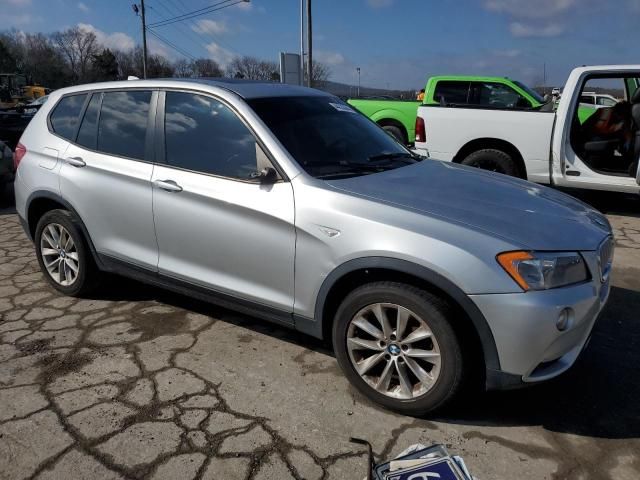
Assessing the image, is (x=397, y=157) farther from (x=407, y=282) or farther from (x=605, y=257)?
(x=605, y=257)

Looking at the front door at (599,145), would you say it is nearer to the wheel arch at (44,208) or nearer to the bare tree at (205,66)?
the wheel arch at (44,208)

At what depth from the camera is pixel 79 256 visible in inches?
159

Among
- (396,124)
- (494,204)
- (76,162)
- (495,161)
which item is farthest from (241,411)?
(396,124)

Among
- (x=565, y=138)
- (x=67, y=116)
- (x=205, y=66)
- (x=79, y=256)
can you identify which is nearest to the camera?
(x=79, y=256)

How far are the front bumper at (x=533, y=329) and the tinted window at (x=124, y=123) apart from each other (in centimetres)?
252

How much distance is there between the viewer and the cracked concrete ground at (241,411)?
2.38 m

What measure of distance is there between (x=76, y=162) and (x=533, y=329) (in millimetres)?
3325

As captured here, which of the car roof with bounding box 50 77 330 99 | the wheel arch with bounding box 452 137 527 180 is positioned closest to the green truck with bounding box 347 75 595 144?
the wheel arch with bounding box 452 137 527 180

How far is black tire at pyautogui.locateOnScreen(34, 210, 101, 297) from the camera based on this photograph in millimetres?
3973

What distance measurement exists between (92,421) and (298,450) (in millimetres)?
1087

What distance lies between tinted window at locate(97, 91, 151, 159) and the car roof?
0.09 metres

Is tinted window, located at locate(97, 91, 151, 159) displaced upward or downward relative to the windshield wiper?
upward

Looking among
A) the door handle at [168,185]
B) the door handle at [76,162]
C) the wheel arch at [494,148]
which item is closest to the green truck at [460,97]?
the wheel arch at [494,148]

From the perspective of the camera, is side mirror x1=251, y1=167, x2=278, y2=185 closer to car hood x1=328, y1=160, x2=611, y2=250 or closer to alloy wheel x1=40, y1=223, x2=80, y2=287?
car hood x1=328, y1=160, x2=611, y2=250
